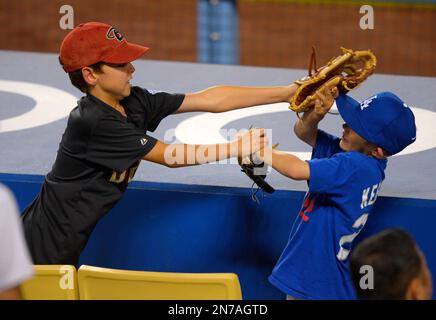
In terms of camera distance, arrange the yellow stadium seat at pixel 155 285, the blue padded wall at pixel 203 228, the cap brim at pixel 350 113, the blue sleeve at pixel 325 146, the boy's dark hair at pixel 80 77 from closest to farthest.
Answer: the yellow stadium seat at pixel 155 285, the cap brim at pixel 350 113, the boy's dark hair at pixel 80 77, the blue sleeve at pixel 325 146, the blue padded wall at pixel 203 228

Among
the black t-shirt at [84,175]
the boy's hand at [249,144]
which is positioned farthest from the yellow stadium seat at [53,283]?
the boy's hand at [249,144]

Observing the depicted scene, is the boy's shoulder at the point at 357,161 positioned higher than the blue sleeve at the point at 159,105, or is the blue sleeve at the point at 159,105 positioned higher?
the blue sleeve at the point at 159,105

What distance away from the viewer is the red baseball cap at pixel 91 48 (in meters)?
3.35

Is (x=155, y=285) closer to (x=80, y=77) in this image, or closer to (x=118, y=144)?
(x=118, y=144)

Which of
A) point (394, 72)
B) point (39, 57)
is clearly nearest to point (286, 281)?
point (39, 57)

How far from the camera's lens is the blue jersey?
10.5 ft

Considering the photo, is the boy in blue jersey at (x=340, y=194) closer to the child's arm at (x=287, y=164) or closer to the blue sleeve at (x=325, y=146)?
the child's arm at (x=287, y=164)

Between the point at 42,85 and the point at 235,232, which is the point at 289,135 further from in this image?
the point at 42,85

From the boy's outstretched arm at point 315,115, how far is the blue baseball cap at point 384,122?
0.23 feet

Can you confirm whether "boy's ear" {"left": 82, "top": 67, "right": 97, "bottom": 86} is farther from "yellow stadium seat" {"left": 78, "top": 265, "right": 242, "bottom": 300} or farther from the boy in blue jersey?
"yellow stadium seat" {"left": 78, "top": 265, "right": 242, "bottom": 300}

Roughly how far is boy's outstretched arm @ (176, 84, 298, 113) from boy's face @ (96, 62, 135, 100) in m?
0.33

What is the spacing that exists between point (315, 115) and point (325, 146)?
17 cm

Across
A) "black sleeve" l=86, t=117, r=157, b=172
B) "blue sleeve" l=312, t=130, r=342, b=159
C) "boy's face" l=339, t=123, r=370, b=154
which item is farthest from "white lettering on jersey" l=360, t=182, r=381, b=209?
"black sleeve" l=86, t=117, r=157, b=172

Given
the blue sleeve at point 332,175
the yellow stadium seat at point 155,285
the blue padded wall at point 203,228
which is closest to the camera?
the yellow stadium seat at point 155,285
